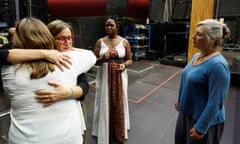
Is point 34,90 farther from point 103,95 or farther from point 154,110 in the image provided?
point 154,110

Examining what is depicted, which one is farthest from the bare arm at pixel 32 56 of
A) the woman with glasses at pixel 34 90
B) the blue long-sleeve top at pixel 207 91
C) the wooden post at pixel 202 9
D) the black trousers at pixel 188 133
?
the wooden post at pixel 202 9

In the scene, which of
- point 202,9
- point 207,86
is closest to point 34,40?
point 207,86

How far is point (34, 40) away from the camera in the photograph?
0.78m

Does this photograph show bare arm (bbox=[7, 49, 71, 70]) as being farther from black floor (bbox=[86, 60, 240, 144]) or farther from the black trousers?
black floor (bbox=[86, 60, 240, 144])

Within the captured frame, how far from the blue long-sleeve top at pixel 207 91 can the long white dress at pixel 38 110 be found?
76 cm

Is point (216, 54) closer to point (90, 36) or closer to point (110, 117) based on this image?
point (110, 117)

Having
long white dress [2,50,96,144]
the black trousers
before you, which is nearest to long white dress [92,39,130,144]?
the black trousers

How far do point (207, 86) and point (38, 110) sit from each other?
1006mm

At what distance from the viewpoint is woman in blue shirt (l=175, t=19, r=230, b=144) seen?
43.3 inches

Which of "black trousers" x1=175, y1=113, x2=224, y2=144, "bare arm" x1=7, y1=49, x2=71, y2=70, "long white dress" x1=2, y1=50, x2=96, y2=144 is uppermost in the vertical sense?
"bare arm" x1=7, y1=49, x2=71, y2=70

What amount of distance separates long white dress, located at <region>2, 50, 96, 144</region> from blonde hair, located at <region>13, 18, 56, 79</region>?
1.0 inches

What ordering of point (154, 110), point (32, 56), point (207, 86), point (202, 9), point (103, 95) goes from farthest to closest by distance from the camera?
point (154, 110)
point (202, 9)
point (103, 95)
point (207, 86)
point (32, 56)

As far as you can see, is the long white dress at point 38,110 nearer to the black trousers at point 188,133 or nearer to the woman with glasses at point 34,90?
the woman with glasses at point 34,90

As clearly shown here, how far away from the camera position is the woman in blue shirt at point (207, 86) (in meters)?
1.10
